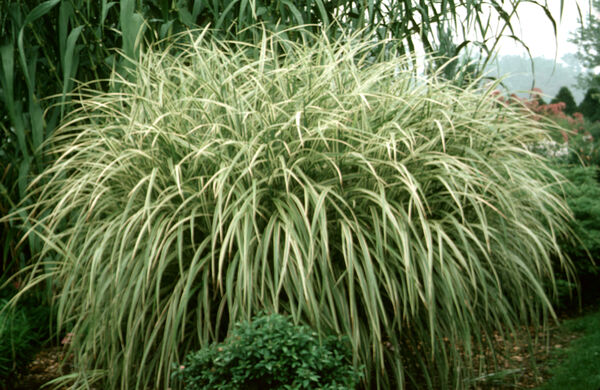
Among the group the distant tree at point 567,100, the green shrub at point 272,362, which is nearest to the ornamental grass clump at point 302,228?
the green shrub at point 272,362

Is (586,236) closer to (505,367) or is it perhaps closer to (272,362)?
(505,367)

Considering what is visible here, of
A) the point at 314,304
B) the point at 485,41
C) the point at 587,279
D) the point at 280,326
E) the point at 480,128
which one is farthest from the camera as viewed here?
the point at 587,279

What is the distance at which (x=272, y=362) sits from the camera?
5.85ft

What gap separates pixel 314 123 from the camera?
251 cm

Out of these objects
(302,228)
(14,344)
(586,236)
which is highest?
(302,228)

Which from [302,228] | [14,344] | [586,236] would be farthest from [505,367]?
[14,344]

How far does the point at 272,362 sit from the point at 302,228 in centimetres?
55

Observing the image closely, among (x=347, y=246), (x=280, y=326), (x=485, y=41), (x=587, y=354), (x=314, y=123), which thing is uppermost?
(x=485, y=41)

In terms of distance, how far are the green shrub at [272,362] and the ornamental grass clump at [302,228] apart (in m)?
0.15

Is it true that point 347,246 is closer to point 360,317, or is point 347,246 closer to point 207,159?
point 360,317

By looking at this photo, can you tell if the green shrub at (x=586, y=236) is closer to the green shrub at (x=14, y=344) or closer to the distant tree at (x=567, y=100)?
the green shrub at (x=14, y=344)

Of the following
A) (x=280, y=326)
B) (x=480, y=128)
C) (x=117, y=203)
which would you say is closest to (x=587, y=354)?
(x=480, y=128)

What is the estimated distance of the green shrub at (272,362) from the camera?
1.80 metres

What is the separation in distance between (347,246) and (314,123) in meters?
0.63
